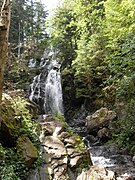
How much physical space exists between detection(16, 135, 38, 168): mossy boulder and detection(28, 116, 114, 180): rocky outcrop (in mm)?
297

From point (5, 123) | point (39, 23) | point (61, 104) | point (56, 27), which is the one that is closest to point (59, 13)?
point (56, 27)

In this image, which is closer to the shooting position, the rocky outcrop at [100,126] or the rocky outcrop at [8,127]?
the rocky outcrop at [8,127]

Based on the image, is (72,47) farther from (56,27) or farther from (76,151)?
(76,151)

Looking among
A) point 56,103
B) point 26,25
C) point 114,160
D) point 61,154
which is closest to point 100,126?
point 114,160

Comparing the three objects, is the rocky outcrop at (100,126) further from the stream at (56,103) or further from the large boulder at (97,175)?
the large boulder at (97,175)

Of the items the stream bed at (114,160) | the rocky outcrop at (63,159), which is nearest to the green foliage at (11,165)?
the rocky outcrop at (63,159)

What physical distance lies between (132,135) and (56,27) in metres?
13.1

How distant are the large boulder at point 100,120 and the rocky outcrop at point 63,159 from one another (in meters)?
4.96

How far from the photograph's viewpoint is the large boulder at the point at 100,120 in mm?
13109

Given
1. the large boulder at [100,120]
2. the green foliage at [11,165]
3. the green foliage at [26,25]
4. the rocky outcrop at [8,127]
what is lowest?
the green foliage at [11,165]

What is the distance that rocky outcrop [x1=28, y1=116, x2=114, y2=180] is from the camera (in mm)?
5531

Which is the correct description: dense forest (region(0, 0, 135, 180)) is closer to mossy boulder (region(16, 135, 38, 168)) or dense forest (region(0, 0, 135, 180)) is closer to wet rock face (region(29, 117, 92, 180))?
mossy boulder (region(16, 135, 38, 168))

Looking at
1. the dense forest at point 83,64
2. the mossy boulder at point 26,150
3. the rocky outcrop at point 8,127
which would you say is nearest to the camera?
the mossy boulder at point 26,150

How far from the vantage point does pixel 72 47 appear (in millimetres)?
20422
